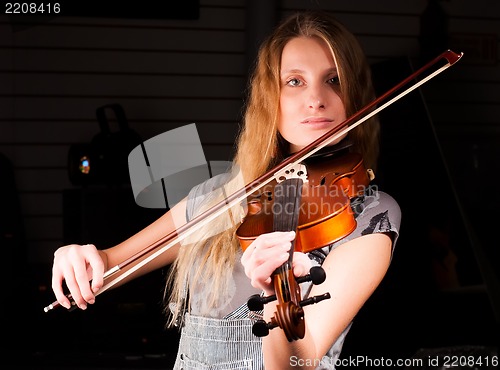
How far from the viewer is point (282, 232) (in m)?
0.91

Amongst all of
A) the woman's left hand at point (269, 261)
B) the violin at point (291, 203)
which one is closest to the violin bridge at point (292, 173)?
the violin at point (291, 203)

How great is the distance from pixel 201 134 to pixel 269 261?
29.8 inches

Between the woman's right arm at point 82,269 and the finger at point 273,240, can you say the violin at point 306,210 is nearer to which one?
the finger at point 273,240

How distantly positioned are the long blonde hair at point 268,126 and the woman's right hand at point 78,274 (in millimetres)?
194

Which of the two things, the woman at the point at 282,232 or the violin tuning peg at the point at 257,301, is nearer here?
the violin tuning peg at the point at 257,301

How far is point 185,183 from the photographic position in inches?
49.7

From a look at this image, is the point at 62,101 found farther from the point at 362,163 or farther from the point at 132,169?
the point at 362,163

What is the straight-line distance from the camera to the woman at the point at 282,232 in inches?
37.2

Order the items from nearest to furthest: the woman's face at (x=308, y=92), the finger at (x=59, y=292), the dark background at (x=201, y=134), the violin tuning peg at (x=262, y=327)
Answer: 1. the violin tuning peg at (x=262, y=327)
2. the finger at (x=59, y=292)
3. the woman's face at (x=308, y=92)
4. the dark background at (x=201, y=134)

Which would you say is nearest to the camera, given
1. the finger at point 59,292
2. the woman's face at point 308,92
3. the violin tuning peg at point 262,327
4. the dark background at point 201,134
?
the violin tuning peg at point 262,327

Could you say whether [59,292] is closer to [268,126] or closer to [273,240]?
[273,240]

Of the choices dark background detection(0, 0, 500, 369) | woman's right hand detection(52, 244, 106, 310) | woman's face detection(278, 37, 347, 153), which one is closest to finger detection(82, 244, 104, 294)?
woman's right hand detection(52, 244, 106, 310)

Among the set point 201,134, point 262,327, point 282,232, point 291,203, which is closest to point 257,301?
point 262,327

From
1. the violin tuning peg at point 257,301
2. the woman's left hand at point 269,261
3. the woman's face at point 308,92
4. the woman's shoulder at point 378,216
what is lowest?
the violin tuning peg at point 257,301
